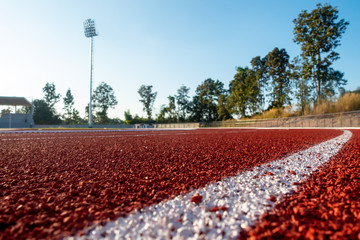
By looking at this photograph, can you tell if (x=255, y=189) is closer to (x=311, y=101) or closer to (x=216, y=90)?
(x=311, y=101)

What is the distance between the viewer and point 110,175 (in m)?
1.67

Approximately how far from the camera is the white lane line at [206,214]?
0.77 m

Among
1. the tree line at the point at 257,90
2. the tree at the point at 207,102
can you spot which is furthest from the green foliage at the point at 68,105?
the tree at the point at 207,102

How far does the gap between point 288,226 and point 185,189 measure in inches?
23.9

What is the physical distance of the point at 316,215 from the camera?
0.92m

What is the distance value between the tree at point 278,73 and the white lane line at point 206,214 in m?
32.4

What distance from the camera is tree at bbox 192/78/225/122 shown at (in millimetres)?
48844

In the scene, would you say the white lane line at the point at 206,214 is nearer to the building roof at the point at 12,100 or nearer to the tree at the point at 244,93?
the tree at the point at 244,93

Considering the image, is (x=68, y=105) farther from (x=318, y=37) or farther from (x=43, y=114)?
(x=318, y=37)

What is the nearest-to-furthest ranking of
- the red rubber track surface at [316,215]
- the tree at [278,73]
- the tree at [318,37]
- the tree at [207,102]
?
the red rubber track surface at [316,215] → the tree at [318,37] → the tree at [278,73] → the tree at [207,102]

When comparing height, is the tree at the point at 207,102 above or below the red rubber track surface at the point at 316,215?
above

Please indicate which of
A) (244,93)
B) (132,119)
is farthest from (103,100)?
(244,93)

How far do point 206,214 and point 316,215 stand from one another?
498 mm

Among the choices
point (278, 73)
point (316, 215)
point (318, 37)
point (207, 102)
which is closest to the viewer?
point (316, 215)
